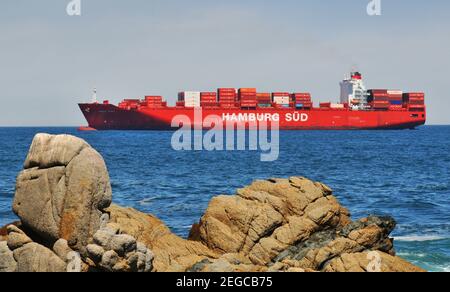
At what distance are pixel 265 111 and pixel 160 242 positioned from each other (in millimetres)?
114101

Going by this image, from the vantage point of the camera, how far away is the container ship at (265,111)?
126219 mm

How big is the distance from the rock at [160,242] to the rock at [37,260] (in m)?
2.60

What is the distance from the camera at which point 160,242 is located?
58.7ft

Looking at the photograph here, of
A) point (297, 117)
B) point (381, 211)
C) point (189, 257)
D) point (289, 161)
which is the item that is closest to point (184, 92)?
point (297, 117)

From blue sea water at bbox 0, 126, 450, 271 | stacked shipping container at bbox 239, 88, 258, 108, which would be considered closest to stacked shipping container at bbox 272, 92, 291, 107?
stacked shipping container at bbox 239, 88, 258, 108

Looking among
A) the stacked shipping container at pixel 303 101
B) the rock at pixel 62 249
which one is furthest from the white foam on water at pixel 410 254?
the stacked shipping container at pixel 303 101

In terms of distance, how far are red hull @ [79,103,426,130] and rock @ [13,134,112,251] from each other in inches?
4306

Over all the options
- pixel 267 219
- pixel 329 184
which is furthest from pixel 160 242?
pixel 329 184

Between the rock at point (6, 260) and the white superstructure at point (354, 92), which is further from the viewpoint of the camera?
the white superstructure at point (354, 92)

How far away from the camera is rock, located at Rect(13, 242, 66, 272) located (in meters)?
14.3

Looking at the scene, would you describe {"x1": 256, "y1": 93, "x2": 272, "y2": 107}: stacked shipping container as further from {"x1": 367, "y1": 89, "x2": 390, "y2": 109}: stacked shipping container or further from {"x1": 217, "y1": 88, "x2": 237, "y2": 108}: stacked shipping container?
{"x1": 367, "y1": 89, "x2": 390, "y2": 109}: stacked shipping container

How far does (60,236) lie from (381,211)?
1950 cm

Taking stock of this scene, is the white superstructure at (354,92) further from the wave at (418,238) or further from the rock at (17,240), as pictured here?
the rock at (17,240)
